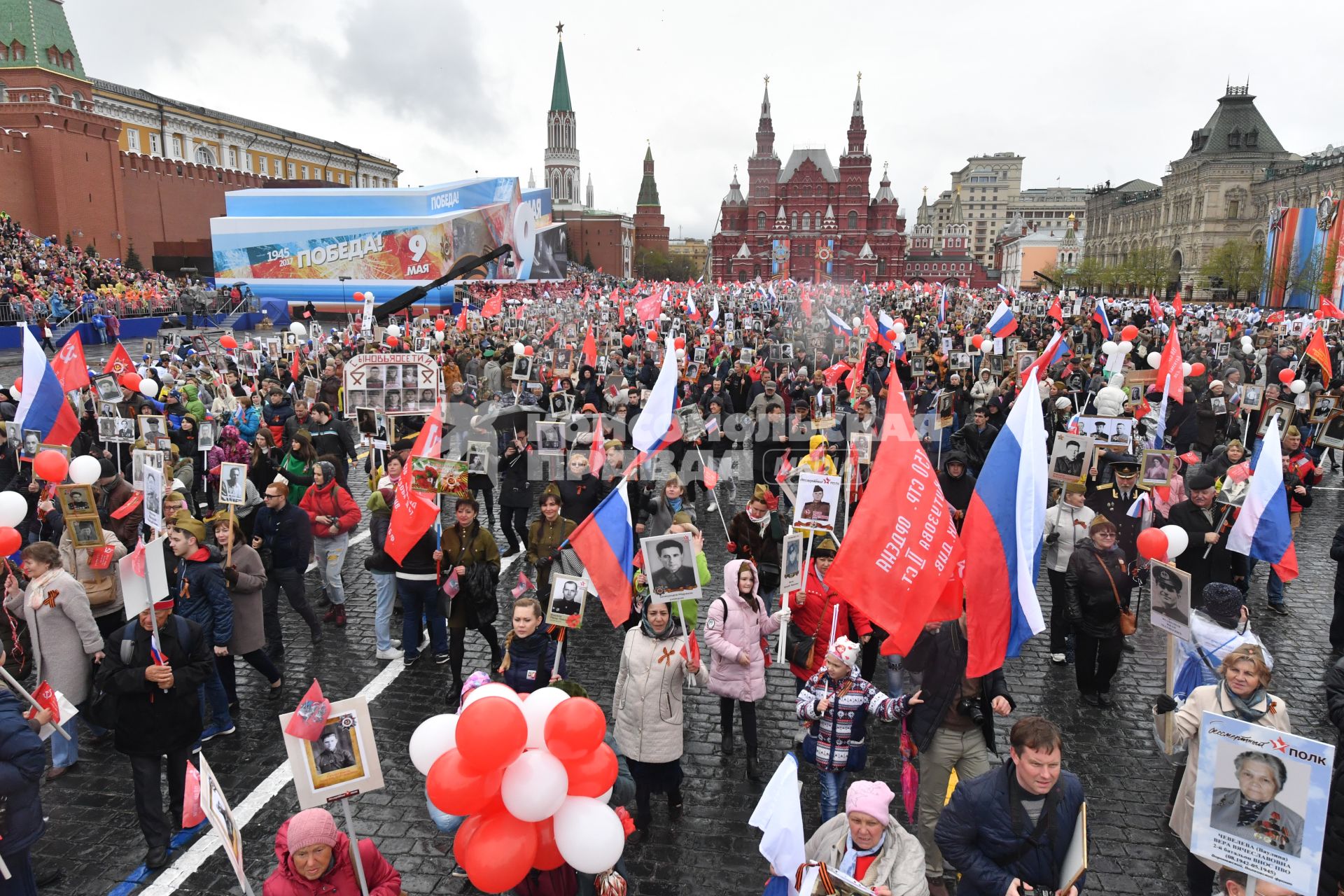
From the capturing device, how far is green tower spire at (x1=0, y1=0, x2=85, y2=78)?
4034 centimetres

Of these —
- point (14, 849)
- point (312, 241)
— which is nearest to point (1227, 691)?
point (14, 849)

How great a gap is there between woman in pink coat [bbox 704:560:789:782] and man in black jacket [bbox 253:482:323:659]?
3.68 m

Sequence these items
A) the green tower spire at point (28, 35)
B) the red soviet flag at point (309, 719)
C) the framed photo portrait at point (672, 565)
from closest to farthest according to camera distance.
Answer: the red soviet flag at point (309, 719), the framed photo portrait at point (672, 565), the green tower spire at point (28, 35)

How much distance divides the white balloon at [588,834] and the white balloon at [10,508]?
469cm

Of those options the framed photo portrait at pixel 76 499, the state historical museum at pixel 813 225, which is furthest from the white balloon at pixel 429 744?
the state historical museum at pixel 813 225

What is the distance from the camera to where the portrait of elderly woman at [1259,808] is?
2.97m

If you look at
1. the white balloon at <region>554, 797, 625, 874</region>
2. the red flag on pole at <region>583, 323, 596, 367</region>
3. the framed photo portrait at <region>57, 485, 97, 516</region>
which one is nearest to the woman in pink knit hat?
the white balloon at <region>554, 797, 625, 874</region>

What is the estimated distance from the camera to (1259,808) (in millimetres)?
3051

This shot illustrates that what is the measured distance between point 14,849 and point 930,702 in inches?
176

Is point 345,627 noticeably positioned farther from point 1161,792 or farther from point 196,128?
point 196,128

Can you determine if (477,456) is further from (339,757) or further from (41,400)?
(339,757)

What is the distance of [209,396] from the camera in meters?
12.1

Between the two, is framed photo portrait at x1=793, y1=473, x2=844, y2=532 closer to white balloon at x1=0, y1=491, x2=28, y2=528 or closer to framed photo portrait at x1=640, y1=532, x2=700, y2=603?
framed photo portrait at x1=640, y1=532, x2=700, y2=603

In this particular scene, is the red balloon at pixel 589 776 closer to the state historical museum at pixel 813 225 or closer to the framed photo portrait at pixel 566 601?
the framed photo portrait at pixel 566 601
